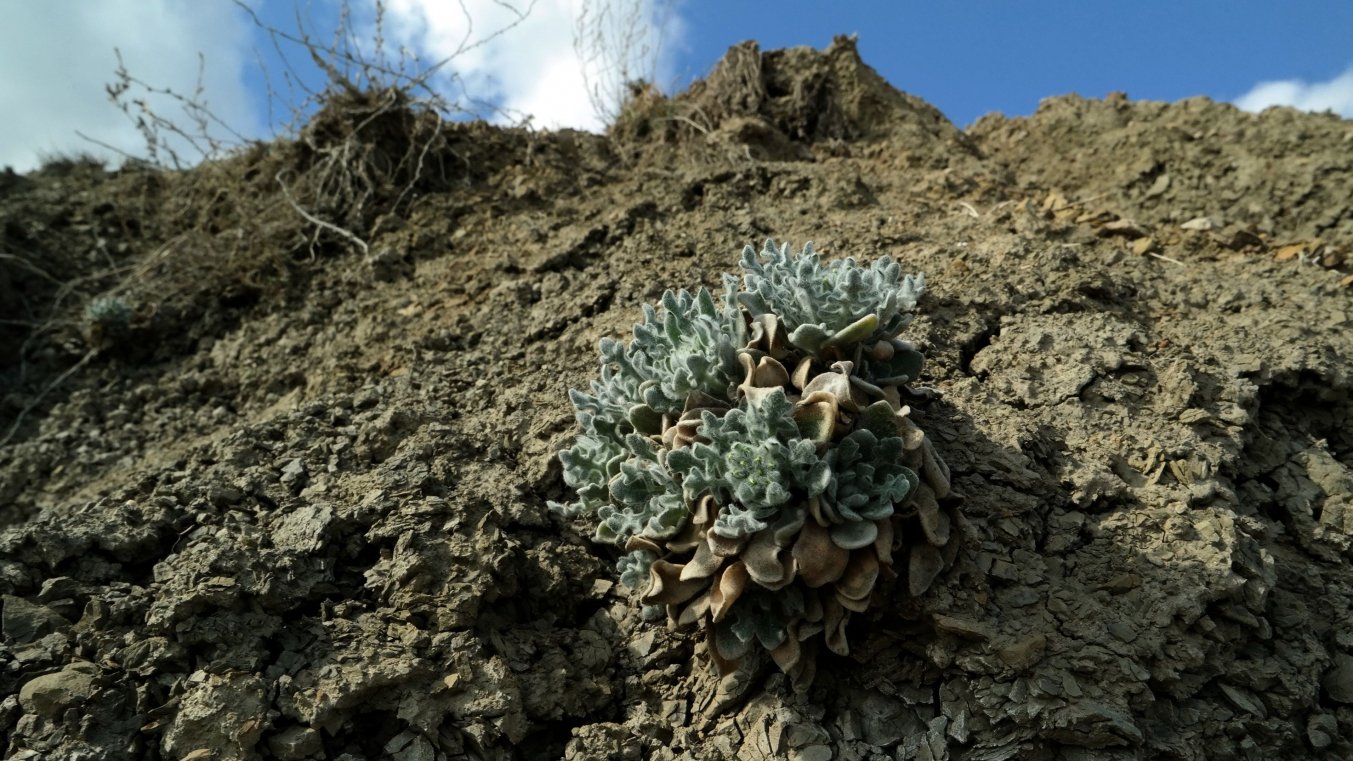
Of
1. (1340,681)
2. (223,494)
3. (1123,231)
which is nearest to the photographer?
(1340,681)

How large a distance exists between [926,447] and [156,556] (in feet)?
8.37

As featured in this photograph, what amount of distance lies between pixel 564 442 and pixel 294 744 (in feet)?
4.40

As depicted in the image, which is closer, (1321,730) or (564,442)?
(1321,730)

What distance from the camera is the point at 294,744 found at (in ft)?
7.63

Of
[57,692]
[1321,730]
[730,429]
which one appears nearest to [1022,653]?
[1321,730]

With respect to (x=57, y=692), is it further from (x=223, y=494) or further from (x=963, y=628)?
(x=963, y=628)

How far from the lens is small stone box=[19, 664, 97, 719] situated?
7.55ft

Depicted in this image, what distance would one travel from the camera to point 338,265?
16.3 ft

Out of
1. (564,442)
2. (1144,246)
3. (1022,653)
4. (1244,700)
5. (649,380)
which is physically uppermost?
(1144,246)

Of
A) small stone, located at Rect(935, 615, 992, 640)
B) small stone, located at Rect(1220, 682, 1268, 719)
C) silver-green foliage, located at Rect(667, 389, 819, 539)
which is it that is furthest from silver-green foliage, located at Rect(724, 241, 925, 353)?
small stone, located at Rect(1220, 682, 1268, 719)

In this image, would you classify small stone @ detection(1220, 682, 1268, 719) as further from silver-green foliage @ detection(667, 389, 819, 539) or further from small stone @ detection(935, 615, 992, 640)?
silver-green foliage @ detection(667, 389, 819, 539)

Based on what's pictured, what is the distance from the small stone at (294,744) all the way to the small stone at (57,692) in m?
0.53

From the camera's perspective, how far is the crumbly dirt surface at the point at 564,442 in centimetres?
238

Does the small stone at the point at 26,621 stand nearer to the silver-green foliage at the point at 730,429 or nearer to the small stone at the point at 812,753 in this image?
the silver-green foliage at the point at 730,429
